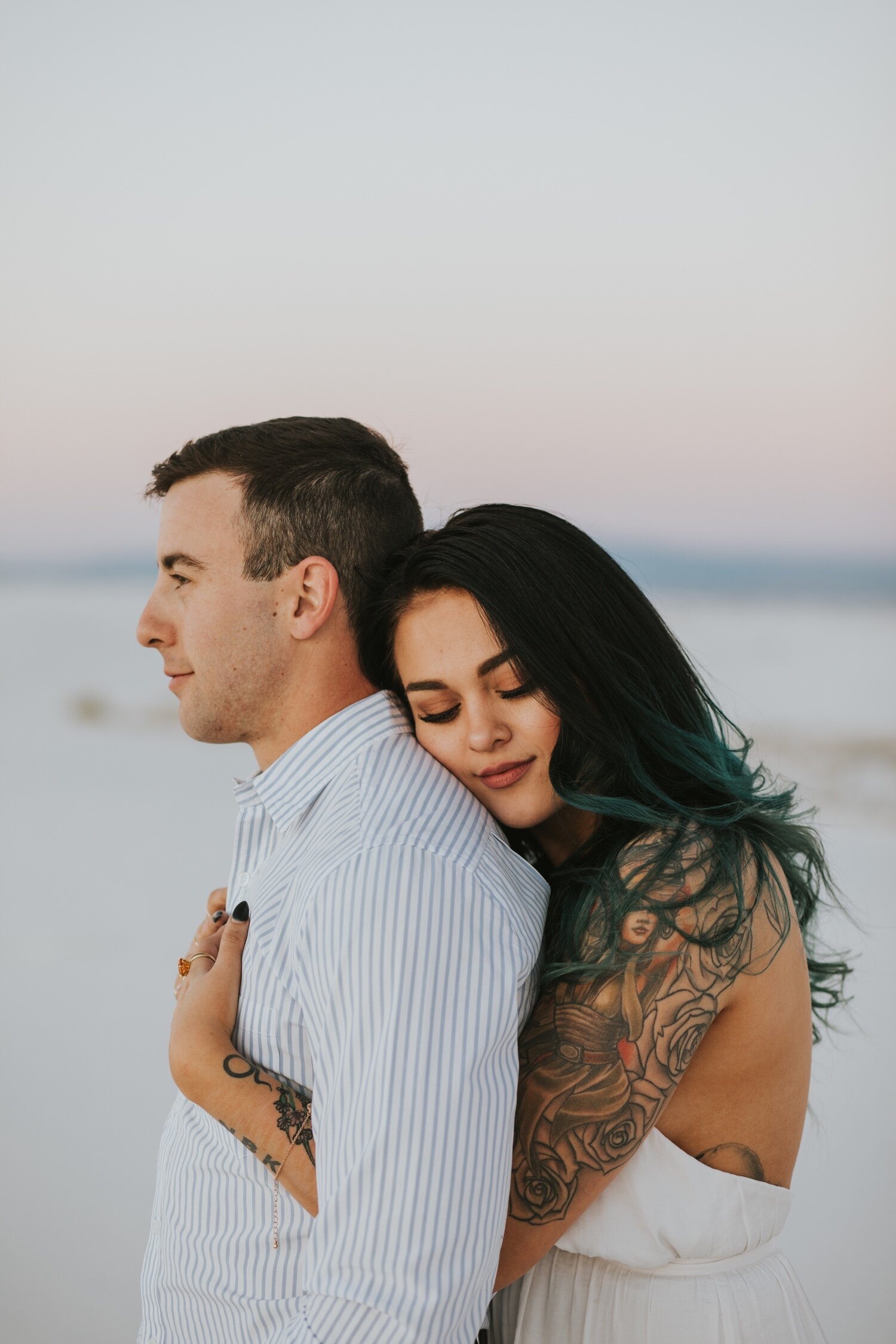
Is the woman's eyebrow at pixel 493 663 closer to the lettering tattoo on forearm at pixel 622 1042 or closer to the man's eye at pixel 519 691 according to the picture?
the man's eye at pixel 519 691

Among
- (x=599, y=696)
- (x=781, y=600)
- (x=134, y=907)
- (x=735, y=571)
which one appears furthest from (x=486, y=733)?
(x=781, y=600)

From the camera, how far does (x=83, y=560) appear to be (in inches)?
317

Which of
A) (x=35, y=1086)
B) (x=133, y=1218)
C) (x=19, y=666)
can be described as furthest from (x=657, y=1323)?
(x=19, y=666)

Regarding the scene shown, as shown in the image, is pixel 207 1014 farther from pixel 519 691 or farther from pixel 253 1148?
pixel 519 691

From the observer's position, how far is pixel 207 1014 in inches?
54.4

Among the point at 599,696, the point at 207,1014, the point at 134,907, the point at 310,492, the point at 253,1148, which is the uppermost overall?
the point at 310,492

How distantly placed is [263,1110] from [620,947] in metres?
0.45

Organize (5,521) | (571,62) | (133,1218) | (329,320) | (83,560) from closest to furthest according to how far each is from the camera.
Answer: (133,1218) < (571,62) < (329,320) < (5,521) < (83,560)

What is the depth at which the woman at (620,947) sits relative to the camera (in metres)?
1.29

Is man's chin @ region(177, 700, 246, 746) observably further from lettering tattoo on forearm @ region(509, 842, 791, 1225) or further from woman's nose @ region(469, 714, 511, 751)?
lettering tattoo on forearm @ region(509, 842, 791, 1225)

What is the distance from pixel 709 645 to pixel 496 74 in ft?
13.8

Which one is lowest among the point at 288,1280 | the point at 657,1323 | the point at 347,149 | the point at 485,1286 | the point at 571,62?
the point at 657,1323

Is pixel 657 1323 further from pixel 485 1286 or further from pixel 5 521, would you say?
pixel 5 521

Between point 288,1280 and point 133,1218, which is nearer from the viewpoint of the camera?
point 288,1280
